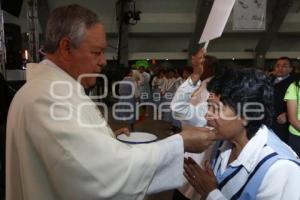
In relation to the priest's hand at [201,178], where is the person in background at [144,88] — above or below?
below

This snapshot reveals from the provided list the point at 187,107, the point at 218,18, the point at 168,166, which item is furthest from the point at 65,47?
the point at 187,107

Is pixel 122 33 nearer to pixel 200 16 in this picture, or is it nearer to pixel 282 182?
pixel 200 16

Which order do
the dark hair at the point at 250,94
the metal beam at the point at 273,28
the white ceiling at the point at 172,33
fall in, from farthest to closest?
the white ceiling at the point at 172,33 → the metal beam at the point at 273,28 → the dark hair at the point at 250,94

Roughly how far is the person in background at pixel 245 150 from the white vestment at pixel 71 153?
404 millimetres

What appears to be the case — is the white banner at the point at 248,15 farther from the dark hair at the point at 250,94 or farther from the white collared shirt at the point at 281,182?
the white collared shirt at the point at 281,182

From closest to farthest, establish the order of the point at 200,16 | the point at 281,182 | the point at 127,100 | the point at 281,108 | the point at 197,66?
the point at 281,182, the point at 197,66, the point at 281,108, the point at 127,100, the point at 200,16

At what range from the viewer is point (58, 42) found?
3.86 ft

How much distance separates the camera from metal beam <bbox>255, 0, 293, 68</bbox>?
1415 centimetres

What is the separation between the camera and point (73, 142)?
101 centimetres

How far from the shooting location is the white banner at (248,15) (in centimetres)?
720

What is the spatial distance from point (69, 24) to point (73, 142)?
416 mm

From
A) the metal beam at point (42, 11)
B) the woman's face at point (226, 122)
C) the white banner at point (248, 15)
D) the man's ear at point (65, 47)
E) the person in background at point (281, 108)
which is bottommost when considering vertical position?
the person in background at point (281, 108)

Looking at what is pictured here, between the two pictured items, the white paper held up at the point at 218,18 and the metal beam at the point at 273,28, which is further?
the metal beam at the point at 273,28

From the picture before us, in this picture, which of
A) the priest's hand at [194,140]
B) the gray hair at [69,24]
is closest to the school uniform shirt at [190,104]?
the priest's hand at [194,140]
